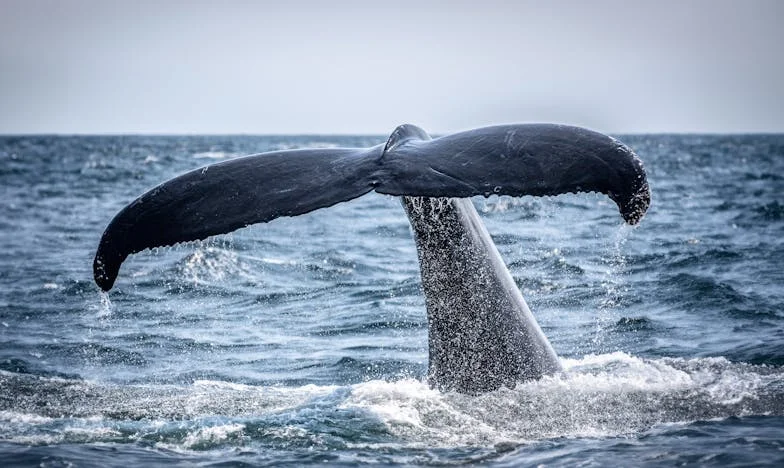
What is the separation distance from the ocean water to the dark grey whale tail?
1.30m

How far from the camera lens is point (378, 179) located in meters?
4.84

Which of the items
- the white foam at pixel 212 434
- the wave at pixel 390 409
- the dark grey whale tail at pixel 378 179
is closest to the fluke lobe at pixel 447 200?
the dark grey whale tail at pixel 378 179

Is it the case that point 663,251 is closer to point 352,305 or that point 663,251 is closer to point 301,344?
point 352,305

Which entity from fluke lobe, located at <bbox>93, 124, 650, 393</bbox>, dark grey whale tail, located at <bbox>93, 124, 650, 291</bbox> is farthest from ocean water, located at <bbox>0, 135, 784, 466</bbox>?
dark grey whale tail, located at <bbox>93, 124, 650, 291</bbox>

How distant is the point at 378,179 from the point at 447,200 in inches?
36.8

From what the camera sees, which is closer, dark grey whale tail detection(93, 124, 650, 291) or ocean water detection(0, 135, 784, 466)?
dark grey whale tail detection(93, 124, 650, 291)

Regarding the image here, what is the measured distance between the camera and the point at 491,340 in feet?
18.9

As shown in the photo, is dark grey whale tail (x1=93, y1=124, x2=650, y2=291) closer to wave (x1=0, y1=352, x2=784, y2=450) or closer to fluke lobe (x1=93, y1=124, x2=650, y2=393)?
fluke lobe (x1=93, y1=124, x2=650, y2=393)

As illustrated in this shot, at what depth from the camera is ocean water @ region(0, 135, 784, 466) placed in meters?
5.64

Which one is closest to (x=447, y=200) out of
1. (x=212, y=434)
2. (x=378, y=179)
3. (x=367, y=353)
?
(x=378, y=179)

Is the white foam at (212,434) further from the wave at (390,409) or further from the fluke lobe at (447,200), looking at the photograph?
the fluke lobe at (447,200)

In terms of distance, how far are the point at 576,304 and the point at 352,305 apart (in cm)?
251

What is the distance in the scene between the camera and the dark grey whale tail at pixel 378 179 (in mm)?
4480

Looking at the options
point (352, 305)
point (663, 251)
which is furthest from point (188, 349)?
point (663, 251)
